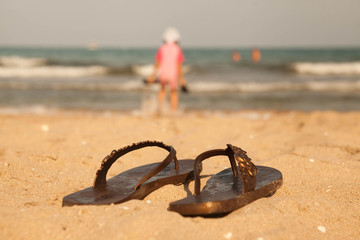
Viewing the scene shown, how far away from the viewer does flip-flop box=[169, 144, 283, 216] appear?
1453 millimetres

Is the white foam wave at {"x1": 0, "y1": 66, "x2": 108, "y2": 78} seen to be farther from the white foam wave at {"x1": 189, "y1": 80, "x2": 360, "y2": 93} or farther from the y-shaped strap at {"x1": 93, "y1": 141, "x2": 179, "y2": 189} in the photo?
the y-shaped strap at {"x1": 93, "y1": 141, "x2": 179, "y2": 189}

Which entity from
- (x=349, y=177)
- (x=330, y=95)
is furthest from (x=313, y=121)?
(x=330, y=95)

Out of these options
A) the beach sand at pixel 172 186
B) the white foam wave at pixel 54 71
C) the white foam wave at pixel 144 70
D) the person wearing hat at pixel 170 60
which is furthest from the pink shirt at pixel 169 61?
the white foam wave at pixel 144 70

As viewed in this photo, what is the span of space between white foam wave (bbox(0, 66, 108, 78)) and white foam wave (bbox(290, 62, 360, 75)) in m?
10.3

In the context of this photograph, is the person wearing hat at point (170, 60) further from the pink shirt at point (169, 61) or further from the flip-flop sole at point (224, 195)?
the flip-flop sole at point (224, 195)

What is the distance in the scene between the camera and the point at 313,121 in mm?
4441

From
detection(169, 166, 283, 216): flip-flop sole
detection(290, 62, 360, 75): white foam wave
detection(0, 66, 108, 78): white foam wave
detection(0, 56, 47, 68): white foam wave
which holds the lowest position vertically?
detection(0, 66, 108, 78): white foam wave

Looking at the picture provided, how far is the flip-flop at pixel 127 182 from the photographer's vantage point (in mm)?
1636

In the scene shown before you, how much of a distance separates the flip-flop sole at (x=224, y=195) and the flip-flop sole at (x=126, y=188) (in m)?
0.23

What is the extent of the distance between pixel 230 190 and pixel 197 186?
17cm

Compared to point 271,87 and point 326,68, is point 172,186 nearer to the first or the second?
point 271,87

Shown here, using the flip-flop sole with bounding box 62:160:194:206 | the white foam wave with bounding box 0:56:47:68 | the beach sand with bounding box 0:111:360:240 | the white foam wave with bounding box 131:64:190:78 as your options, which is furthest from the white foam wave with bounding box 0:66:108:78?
the flip-flop sole with bounding box 62:160:194:206

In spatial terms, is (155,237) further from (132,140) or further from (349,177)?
(132,140)

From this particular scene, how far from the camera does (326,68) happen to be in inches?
729
